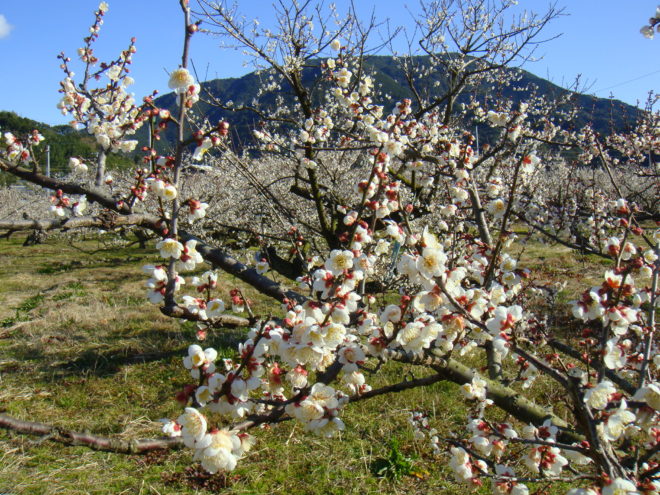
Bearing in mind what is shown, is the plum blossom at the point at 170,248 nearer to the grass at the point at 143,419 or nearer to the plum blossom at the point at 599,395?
the plum blossom at the point at 599,395

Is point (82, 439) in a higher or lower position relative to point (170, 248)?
lower

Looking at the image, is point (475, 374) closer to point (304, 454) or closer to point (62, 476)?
point (304, 454)

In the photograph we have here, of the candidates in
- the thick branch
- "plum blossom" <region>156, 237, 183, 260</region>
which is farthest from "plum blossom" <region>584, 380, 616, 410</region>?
"plum blossom" <region>156, 237, 183, 260</region>

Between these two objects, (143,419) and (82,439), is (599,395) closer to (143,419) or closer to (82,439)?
(82,439)

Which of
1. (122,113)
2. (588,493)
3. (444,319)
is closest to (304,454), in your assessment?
(444,319)

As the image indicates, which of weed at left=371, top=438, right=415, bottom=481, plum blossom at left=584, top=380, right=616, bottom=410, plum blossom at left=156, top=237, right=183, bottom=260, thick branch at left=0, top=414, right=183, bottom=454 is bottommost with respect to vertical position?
weed at left=371, top=438, right=415, bottom=481

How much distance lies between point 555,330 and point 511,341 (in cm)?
546

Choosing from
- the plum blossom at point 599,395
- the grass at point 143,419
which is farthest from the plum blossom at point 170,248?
the grass at point 143,419

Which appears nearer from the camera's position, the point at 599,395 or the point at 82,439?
the point at 82,439

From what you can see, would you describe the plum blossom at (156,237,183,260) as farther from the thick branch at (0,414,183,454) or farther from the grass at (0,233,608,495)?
the grass at (0,233,608,495)

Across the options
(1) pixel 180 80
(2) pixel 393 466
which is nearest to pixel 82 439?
(1) pixel 180 80

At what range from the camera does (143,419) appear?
409cm

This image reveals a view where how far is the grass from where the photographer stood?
3.25 metres

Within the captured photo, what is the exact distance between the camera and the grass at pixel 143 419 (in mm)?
3246
